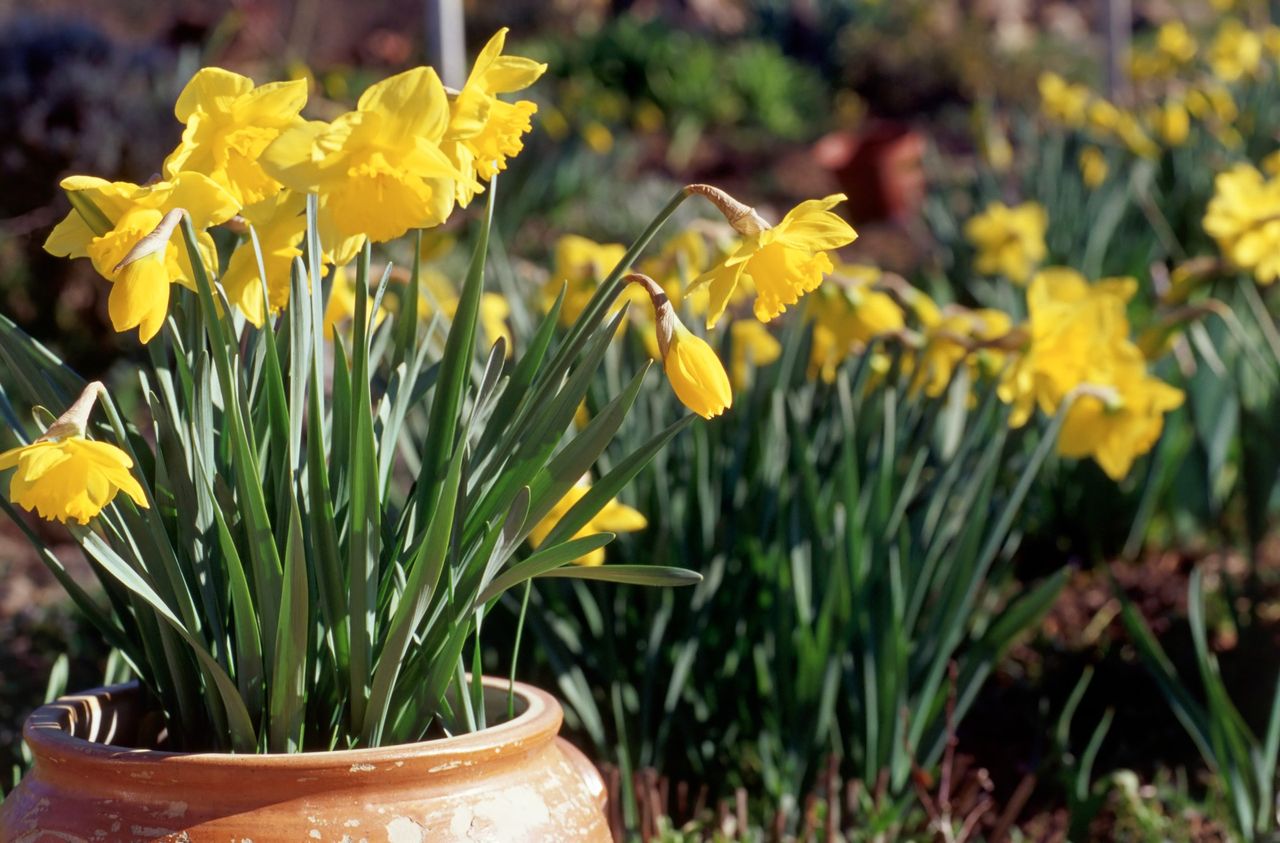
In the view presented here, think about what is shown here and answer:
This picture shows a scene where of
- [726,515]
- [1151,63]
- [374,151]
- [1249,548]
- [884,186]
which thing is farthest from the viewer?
[884,186]

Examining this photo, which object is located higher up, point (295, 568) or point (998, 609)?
point (295, 568)

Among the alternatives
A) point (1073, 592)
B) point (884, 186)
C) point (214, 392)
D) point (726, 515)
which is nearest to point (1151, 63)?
point (884, 186)

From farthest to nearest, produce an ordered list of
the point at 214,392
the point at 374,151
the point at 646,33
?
the point at 646,33
the point at 214,392
the point at 374,151

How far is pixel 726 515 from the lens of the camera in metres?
2.01

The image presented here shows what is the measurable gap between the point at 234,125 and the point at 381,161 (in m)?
0.17

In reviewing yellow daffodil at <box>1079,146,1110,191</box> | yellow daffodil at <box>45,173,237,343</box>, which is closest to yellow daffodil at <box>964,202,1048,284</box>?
yellow daffodil at <box>1079,146,1110,191</box>

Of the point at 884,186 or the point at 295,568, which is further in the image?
the point at 884,186

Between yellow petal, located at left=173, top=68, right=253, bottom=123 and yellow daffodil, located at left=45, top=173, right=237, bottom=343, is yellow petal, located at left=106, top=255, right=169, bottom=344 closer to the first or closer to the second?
yellow daffodil, located at left=45, top=173, right=237, bottom=343

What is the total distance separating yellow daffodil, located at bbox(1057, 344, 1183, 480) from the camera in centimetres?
204

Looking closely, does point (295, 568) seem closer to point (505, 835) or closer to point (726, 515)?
point (505, 835)

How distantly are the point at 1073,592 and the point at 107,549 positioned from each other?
229 centimetres

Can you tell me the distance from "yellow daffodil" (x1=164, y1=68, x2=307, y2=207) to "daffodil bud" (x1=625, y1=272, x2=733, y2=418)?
1.04 ft

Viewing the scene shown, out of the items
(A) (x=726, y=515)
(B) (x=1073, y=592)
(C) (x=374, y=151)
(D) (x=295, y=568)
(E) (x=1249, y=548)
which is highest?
(C) (x=374, y=151)

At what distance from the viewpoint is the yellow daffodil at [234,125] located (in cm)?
112
